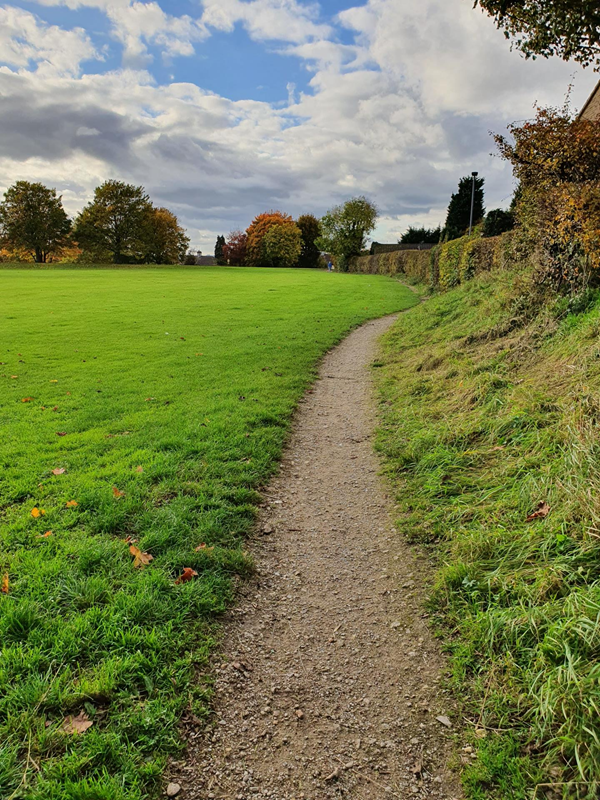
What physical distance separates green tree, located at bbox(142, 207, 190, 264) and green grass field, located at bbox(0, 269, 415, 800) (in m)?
55.7

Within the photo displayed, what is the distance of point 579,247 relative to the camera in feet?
23.1

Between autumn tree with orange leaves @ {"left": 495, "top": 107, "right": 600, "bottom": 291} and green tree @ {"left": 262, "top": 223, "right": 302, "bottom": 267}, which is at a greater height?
green tree @ {"left": 262, "top": 223, "right": 302, "bottom": 267}

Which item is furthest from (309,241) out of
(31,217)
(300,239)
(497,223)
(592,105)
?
(592,105)

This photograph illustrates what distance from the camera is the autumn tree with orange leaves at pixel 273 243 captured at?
231ft

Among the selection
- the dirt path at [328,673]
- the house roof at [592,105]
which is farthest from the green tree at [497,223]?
the dirt path at [328,673]

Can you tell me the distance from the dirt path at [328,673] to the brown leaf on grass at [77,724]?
0.54 metres

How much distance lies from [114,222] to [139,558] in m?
63.8

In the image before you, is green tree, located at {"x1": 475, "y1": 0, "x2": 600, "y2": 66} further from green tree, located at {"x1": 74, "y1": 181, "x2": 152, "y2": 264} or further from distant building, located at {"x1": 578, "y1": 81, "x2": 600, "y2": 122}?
green tree, located at {"x1": 74, "y1": 181, "x2": 152, "y2": 264}

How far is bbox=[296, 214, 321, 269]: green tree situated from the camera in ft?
257

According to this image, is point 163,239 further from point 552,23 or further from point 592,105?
point 552,23

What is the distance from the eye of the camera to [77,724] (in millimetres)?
2275

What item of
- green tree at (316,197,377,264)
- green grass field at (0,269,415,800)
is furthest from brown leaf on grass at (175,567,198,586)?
green tree at (316,197,377,264)

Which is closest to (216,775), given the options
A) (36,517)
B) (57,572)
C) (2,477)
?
(57,572)

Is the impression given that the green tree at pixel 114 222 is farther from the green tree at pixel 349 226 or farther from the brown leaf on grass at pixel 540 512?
the brown leaf on grass at pixel 540 512
